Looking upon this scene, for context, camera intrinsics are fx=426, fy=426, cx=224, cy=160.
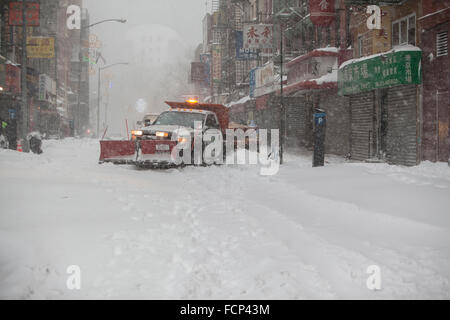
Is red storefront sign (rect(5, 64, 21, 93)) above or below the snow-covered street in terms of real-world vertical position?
above

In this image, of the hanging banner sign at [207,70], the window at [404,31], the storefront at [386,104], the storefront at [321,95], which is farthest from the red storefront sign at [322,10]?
the hanging banner sign at [207,70]

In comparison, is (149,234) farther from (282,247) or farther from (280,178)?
(280,178)

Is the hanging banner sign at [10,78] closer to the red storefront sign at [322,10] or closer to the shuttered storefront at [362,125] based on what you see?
the red storefront sign at [322,10]

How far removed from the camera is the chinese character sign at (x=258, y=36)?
93.4ft

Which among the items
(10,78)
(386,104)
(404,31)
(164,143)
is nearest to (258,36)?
(386,104)

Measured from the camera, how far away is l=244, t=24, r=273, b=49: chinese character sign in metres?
28.5

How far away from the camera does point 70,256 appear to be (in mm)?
4383

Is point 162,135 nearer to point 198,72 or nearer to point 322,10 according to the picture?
point 322,10

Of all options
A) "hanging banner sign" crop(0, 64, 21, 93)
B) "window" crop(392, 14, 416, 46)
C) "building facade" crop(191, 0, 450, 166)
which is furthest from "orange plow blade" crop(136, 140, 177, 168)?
"hanging banner sign" crop(0, 64, 21, 93)

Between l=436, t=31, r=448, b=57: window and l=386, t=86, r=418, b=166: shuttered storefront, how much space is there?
1821 millimetres

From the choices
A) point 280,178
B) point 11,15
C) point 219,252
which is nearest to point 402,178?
point 280,178

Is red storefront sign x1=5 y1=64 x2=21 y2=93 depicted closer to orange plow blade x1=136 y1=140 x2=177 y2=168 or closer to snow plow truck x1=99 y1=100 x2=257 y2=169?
snow plow truck x1=99 y1=100 x2=257 y2=169

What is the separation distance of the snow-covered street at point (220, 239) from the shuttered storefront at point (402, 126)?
7629mm

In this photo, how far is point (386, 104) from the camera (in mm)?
18625
